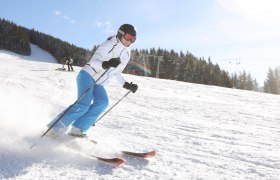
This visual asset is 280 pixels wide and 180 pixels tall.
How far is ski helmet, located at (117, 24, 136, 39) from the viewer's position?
475 cm

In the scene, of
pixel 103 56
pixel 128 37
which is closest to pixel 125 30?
pixel 128 37

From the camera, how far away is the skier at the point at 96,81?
4500 mm

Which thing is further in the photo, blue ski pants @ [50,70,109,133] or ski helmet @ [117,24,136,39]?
ski helmet @ [117,24,136,39]

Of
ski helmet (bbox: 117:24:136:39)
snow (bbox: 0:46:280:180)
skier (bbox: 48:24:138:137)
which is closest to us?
snow (bbox: 0:46:280:180)

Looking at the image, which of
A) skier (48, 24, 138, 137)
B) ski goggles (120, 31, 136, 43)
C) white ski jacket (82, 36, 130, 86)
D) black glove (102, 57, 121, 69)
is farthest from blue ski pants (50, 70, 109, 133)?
ski goggles (120, 31, 136, 43)

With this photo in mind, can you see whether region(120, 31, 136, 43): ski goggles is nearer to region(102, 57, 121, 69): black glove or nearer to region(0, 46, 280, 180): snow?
region(102, 57, 121, 69): black glove

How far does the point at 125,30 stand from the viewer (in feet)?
15.6

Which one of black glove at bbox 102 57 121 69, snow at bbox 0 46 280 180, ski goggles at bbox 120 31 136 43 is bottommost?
snow at bbox 0 46 280 180

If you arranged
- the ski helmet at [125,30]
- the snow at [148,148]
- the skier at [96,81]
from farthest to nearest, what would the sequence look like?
the ski helmet at [125,30] → the skier at [96,81] → the snow at [148,148]

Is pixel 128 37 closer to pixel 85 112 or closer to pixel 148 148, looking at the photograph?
pixel 85 112

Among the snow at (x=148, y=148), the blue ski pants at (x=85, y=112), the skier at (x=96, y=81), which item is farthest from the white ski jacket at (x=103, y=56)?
the snow at (x=148, y=148)

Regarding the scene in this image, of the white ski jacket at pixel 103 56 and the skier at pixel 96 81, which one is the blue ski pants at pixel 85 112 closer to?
the skier at pixel 96 81

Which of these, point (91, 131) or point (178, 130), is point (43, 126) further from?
point (178, 130)

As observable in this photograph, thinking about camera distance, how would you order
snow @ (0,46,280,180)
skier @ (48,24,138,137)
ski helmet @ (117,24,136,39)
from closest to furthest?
snow @ (0,46,280,180)
skier @ (48,24,138,137)
ski helmet @ (117,24,136,39)
